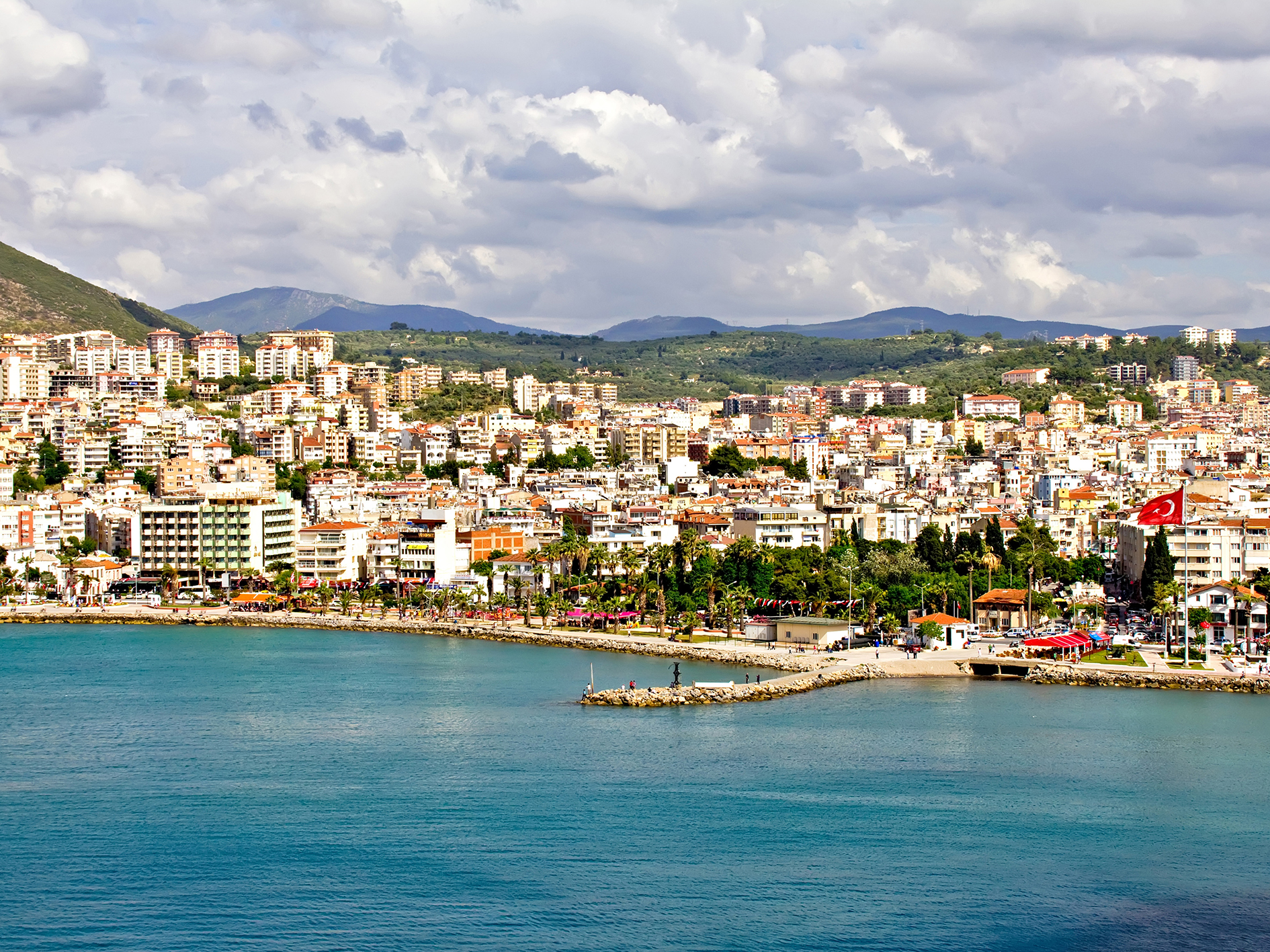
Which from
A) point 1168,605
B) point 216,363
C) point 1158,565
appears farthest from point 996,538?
point 216,363

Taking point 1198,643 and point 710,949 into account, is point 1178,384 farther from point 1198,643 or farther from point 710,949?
point 710,949

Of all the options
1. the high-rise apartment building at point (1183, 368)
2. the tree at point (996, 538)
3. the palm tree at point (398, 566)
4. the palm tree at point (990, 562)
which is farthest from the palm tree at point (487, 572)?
the high-rise apartment building at point (1183, 368)

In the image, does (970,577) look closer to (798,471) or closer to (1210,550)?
(1210,550)

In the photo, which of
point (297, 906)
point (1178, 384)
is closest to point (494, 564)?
point (297, 906)

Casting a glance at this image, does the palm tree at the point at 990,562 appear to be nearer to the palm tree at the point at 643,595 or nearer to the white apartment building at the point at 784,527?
the white apartment building at the point at 784,527

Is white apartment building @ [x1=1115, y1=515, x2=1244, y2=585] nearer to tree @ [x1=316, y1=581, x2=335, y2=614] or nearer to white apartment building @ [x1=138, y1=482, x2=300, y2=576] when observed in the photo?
tree @ [x1=316, y1=581, x2=335, y2=614]

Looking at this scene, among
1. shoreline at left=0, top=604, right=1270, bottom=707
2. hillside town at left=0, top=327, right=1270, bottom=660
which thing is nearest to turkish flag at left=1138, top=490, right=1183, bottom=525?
hillside town at left=0, top=327, right=1270, bottom=660
